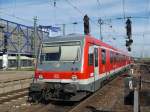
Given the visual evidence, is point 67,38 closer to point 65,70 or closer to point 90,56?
point 90,56

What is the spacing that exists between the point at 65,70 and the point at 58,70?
0.33 meters

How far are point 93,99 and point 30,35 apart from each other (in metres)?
85.8

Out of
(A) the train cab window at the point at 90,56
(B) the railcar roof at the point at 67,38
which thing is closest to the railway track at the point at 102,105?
(A) the train cab window at the point at 90,56

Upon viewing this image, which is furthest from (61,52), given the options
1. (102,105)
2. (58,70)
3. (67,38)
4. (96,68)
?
(102,105)

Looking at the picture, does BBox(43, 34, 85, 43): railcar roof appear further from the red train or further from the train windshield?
the train windshield

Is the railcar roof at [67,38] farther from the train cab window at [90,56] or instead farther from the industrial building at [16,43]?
the industrial building at [16,43]

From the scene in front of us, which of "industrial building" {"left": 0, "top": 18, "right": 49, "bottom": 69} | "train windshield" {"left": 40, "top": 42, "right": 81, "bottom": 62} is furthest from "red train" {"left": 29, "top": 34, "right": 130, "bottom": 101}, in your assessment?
"industrial building" {"left": 0, "top": 18, "right": 49, "bottom": 69}

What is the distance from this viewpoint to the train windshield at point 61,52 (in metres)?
13.2

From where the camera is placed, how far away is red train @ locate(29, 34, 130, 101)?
12.7m

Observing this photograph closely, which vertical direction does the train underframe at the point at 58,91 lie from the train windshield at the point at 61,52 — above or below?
below

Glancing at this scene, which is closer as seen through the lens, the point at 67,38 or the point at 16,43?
the point at 67,38

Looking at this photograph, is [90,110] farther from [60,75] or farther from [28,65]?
[28,65]

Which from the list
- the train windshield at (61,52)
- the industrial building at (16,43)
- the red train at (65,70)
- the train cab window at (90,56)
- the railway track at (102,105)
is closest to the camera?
the railway track at (102,105)

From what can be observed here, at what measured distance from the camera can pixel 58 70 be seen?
13141 mm
